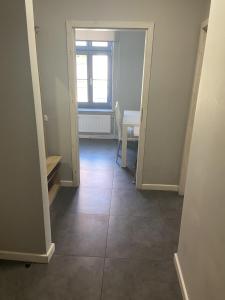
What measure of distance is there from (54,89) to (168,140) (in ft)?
5.13

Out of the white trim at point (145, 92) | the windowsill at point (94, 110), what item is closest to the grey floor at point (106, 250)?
the white trim at point (145, 92)

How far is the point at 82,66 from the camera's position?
205 inches

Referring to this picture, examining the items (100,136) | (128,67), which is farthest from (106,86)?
(100,136)

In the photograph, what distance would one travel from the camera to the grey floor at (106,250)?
1694 mm

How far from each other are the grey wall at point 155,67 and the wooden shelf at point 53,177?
0.47ft

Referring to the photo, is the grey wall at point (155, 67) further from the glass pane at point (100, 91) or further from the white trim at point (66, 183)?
the glass pane at point (100, 91)

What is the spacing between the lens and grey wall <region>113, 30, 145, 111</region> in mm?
4734

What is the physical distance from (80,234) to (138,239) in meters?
0.58

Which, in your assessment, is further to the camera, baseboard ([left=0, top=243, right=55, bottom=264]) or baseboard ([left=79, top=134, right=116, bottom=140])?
baseboard ([left=79, top=134, right=116, bottom=140])

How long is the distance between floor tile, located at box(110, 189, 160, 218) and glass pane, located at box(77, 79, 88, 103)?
3002 mm

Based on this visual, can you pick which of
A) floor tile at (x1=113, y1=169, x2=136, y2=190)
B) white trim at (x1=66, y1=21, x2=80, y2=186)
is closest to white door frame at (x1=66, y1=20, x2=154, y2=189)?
white trim at (x1=66, y1=21, x2=80, y2=186)

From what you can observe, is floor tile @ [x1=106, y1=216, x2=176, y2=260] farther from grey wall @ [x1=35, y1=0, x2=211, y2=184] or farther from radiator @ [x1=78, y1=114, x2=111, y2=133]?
radiator @ [x1=78, y1=114, x2=111, y2=133]

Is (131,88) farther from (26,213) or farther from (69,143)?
(26,213)

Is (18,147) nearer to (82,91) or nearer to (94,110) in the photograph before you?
(94,110)
